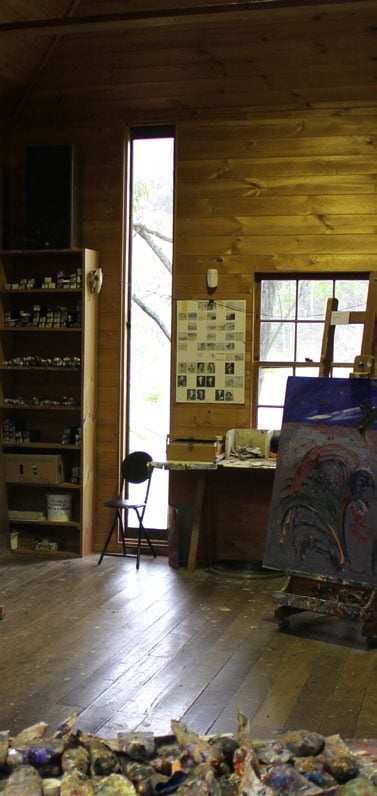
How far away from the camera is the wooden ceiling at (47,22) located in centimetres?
455

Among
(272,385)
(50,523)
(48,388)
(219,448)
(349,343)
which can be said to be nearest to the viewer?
(219,448)

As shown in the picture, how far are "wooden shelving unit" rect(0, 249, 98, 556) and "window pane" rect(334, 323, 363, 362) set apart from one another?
1766mm

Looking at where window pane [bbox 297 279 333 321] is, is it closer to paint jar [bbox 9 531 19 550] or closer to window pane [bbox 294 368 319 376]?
window pane [bbox 294 368 319 376]

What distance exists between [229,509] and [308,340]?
1.32 meters

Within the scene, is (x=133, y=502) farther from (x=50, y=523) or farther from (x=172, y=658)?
(x=172, y=658)

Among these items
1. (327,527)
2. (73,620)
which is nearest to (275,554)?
(327,527)

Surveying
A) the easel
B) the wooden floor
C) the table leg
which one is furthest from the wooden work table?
the easel

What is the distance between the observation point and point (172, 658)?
4.14m

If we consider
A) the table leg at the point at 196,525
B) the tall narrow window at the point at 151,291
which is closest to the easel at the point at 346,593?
the table leg at the point at 196,525

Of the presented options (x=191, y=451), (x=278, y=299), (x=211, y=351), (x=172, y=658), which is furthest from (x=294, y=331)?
(x=172, y=658)

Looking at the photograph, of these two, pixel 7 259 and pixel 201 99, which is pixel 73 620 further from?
pixel 201 99

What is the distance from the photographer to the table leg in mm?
5910

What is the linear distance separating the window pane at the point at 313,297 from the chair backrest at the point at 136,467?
147 centimetres

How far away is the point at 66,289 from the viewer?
6.16 metres
